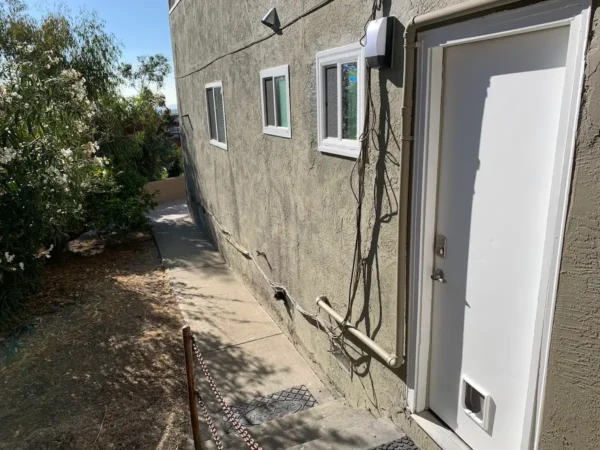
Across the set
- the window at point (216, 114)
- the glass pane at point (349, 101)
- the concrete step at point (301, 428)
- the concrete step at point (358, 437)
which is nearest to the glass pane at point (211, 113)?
the window at point (216, 114)

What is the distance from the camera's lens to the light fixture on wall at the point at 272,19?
4.36 metres

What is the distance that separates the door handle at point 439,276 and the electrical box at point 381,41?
1.32 m

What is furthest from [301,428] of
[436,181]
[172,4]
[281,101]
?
[172,4]

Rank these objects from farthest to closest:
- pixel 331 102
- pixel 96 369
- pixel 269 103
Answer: pixel 269 103, pixel 96 369, pixel 331 102

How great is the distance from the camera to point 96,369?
4.91 meters

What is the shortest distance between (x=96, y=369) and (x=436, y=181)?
426 centimetres

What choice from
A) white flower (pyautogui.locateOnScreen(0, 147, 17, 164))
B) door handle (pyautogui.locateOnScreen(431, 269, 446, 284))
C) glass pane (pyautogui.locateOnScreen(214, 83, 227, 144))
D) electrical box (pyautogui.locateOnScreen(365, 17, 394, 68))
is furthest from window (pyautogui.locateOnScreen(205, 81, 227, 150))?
door handle (pyautogui.locateOnScreen(431, 269, 446, 284))

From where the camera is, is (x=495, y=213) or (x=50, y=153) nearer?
(x=495, y=213)

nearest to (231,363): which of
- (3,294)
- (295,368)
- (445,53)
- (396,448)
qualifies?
(295,368)

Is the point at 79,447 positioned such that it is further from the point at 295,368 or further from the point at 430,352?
the point at 430,352

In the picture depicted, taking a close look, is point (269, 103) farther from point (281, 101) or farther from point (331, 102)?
point (331, 102)

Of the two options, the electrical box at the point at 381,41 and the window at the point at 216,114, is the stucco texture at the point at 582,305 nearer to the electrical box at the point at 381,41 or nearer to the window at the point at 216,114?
the electrical box at the point at 381,41

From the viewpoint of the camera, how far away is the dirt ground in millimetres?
3844

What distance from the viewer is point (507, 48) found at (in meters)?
2.11
